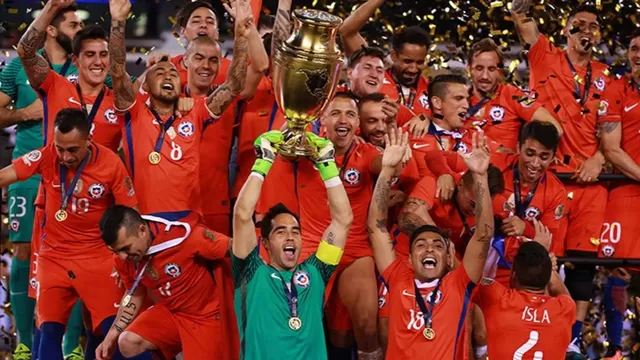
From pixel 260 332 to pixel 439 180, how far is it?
4.30ft

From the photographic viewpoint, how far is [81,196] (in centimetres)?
661

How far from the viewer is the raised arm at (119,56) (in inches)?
247

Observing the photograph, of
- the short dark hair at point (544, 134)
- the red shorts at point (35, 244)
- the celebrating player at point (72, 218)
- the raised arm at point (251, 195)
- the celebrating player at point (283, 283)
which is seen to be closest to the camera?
the raised arm at point (251, 195)

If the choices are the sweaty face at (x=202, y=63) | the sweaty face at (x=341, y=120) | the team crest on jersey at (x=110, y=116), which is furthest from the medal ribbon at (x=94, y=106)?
the sweaty face at (x=341, y=120)

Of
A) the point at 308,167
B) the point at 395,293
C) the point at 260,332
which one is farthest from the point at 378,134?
the point at 260,332

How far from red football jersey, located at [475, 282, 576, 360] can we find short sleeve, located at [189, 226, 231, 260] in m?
1.33

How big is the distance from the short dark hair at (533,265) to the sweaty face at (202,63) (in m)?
1.81

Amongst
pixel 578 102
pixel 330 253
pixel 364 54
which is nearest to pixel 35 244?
pixel 330 253

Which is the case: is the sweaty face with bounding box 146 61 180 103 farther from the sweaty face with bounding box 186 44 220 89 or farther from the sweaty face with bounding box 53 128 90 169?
the sweaty face with bounding box 53 128 90 169

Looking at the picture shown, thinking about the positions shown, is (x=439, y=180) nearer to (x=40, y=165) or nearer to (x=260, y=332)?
(x=260, y=332)

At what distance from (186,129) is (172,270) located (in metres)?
0.69

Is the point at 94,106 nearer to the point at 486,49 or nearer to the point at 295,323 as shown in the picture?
the point at 295,323

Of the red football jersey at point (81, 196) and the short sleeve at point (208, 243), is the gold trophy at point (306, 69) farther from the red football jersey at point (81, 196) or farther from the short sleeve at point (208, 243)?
the red football jersey at point (81, 196)

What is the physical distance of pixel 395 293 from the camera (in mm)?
6203
